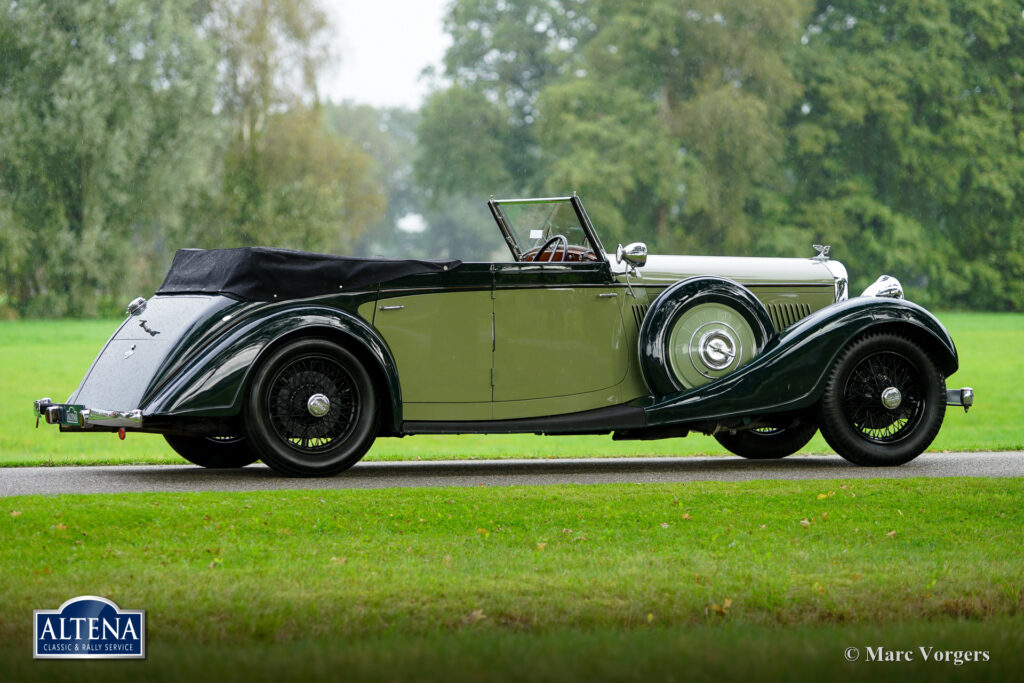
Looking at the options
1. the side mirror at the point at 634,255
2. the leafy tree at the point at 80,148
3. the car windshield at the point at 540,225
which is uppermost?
the leafy tree at the point at 80,148

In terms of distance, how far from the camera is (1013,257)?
1849 inches

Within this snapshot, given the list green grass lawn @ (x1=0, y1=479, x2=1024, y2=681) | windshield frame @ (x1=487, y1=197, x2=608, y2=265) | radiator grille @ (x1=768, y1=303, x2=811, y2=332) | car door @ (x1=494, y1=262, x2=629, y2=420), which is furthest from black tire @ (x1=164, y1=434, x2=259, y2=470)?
radiator grille @ (x1=768, y1=303, x2=811, y2=332)

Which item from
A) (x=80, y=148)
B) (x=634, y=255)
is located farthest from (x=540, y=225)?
(x=80, y=148)

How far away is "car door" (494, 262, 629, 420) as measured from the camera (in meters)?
9.00

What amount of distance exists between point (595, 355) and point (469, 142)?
42371 mm

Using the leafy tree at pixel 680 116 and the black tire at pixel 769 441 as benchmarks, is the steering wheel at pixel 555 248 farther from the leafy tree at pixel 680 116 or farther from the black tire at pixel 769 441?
the leafy tree at pixel 680 116

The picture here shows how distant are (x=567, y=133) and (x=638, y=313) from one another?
111 feet

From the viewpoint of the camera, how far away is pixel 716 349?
30.8 feet

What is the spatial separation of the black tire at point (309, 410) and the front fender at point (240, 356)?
0.09m

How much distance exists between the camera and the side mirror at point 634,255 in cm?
932

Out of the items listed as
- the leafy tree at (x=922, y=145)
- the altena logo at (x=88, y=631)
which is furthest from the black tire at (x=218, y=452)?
the leafy tree at (x=922, y=145)

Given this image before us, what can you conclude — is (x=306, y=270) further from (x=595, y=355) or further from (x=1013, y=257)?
(x=1013, y=257)

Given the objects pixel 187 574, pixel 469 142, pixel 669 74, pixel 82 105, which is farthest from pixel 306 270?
pixel 469 142

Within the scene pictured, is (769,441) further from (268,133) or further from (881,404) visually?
(268,133)
